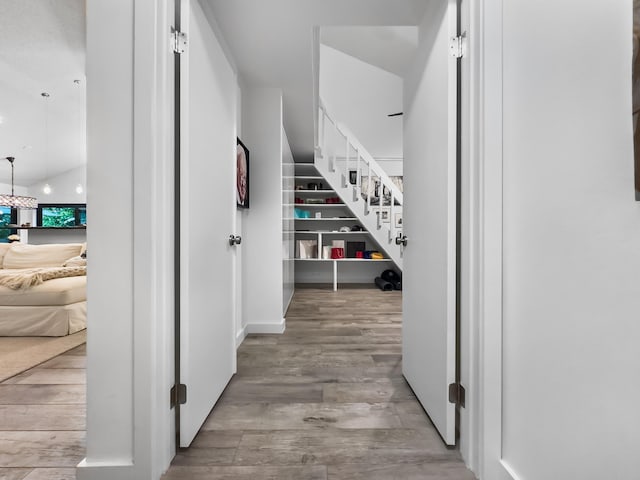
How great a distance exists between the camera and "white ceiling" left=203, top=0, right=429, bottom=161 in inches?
74.1

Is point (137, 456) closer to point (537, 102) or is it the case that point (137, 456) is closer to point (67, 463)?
point (67, 463)

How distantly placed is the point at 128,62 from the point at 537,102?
4.44ft

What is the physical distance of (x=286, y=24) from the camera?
2084 millimetres

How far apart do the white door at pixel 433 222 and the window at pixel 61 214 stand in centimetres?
909

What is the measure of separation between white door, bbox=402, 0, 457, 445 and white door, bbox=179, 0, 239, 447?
41.5 inches

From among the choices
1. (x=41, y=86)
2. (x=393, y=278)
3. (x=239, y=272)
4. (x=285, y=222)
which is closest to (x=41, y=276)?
(x=239, y=272)

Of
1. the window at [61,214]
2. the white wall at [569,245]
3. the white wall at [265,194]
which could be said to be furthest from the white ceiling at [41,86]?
the white wall at [569,245]

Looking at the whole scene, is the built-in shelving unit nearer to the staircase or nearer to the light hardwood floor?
the staircase

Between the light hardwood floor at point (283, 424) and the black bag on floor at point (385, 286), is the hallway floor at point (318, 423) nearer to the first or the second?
the light hardwood floor at point (283, 424)

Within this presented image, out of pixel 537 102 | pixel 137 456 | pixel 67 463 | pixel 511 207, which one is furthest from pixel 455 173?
pixel 67 463

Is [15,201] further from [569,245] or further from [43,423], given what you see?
[569,245]

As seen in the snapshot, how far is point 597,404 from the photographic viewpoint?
779 mm

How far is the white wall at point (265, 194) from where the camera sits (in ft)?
9.75

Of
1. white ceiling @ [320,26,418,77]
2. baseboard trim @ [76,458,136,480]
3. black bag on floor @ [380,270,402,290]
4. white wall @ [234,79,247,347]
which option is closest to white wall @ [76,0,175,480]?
baseboard trim @ [76,458,136,480]
